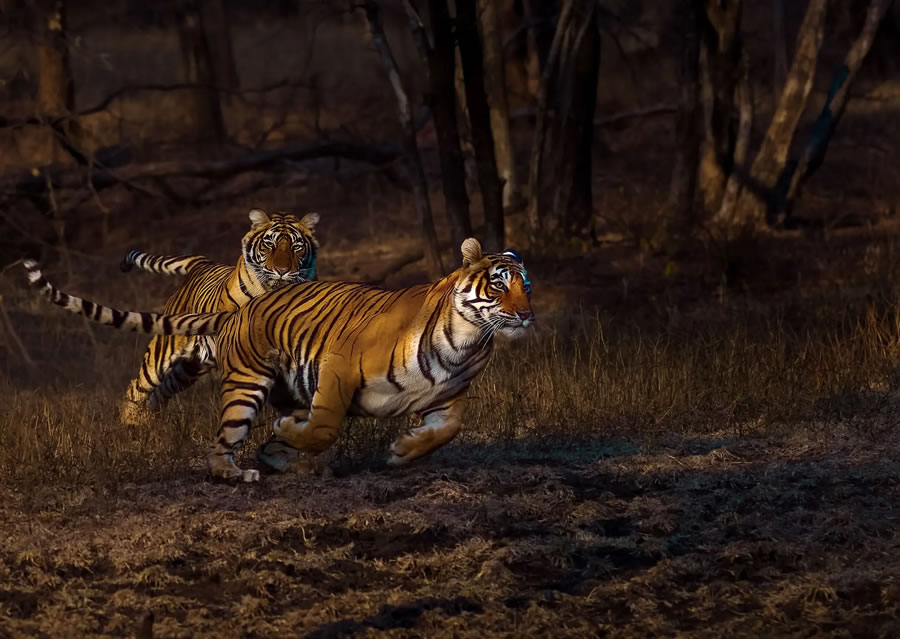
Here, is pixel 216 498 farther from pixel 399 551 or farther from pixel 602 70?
pixel 602 70


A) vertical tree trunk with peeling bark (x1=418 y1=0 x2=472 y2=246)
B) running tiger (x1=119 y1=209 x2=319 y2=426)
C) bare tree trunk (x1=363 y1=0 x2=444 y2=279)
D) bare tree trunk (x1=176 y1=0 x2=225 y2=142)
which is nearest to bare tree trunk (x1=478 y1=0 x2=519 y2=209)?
bare tree trunk (x1=363 y1=0 x2=444 y2=279)

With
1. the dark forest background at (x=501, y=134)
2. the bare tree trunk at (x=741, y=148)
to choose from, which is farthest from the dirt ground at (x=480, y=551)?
the bare tree trunk at (x=741, y=148)

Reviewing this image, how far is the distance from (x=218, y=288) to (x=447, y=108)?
4131mm

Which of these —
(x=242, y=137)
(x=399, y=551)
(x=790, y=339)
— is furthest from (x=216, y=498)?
(x=242, y=137)

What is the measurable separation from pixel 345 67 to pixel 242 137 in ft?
20.7

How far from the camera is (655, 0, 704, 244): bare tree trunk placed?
1332 cm

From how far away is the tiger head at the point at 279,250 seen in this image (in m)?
7.19

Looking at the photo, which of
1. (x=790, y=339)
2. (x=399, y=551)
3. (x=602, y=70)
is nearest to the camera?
(x=399, y=551)

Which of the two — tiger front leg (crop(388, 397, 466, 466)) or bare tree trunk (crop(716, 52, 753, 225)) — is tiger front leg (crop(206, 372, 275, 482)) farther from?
bare tree trunk (crop(716, 52, 753, 225))

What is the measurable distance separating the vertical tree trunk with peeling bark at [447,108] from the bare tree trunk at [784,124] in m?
2.65

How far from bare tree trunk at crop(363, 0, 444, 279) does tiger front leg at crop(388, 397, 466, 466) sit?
584cm

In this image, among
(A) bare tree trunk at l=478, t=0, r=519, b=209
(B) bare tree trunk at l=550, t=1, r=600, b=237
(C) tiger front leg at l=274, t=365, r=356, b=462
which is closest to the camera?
(C) tiger front leg at l=274, t=365, r=356, b=462

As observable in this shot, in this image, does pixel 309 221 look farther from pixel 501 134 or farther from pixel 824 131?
pixel 501 134

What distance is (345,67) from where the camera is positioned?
26.4 metres
